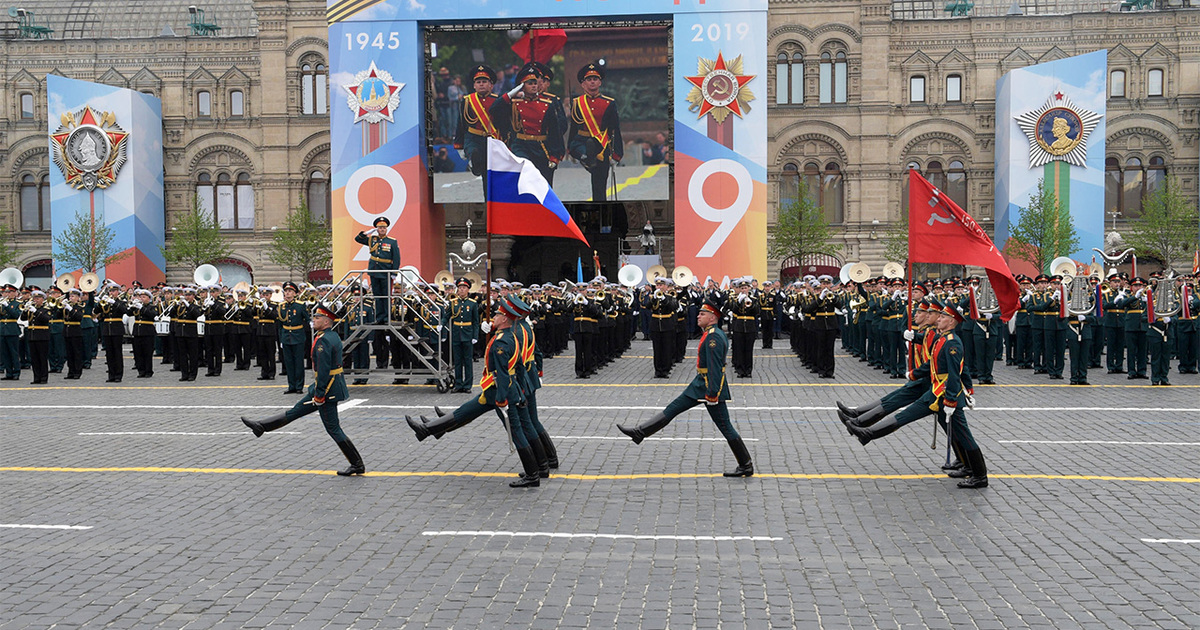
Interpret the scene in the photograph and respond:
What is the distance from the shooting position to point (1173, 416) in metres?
14.4

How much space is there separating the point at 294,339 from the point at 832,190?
3307 cm

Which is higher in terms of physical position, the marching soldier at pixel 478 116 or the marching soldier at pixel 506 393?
the marching soldier at pixel 478 116

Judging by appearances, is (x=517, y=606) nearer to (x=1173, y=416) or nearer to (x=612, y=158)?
(x=1173, y=416)

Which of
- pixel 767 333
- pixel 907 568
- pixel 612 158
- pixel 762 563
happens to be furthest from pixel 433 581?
pixel 612 158

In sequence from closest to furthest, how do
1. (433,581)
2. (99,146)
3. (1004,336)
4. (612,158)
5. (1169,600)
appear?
1. (1169,600)
2. (433,581)
3. (1004,336)
4. (612,158)
5. (99,146)

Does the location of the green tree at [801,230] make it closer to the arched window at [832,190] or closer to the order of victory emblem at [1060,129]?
the arched window at [832,190]

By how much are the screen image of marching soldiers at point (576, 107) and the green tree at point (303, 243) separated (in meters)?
9.26

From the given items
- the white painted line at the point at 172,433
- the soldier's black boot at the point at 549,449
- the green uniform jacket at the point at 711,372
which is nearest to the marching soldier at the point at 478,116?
the white painted line at the point at 172,433

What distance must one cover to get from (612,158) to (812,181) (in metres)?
10.9

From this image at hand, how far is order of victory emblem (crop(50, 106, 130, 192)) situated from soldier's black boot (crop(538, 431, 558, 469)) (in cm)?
4155

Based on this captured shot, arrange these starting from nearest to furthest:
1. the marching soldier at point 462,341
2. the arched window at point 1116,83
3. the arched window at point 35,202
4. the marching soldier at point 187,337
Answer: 1. the marching soldier at point 462,341
2. the marching soldier at point 187,337
3. the arched window at point 1116,83
4. the arched window at point 35,202

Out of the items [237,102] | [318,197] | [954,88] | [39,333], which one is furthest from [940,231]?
[237,102]

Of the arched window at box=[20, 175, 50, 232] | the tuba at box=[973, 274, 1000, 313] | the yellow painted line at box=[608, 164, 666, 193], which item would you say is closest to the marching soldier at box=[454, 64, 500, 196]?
the yellow painted line at box=[608, 164, 666, 193]

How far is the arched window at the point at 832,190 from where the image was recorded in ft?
151
